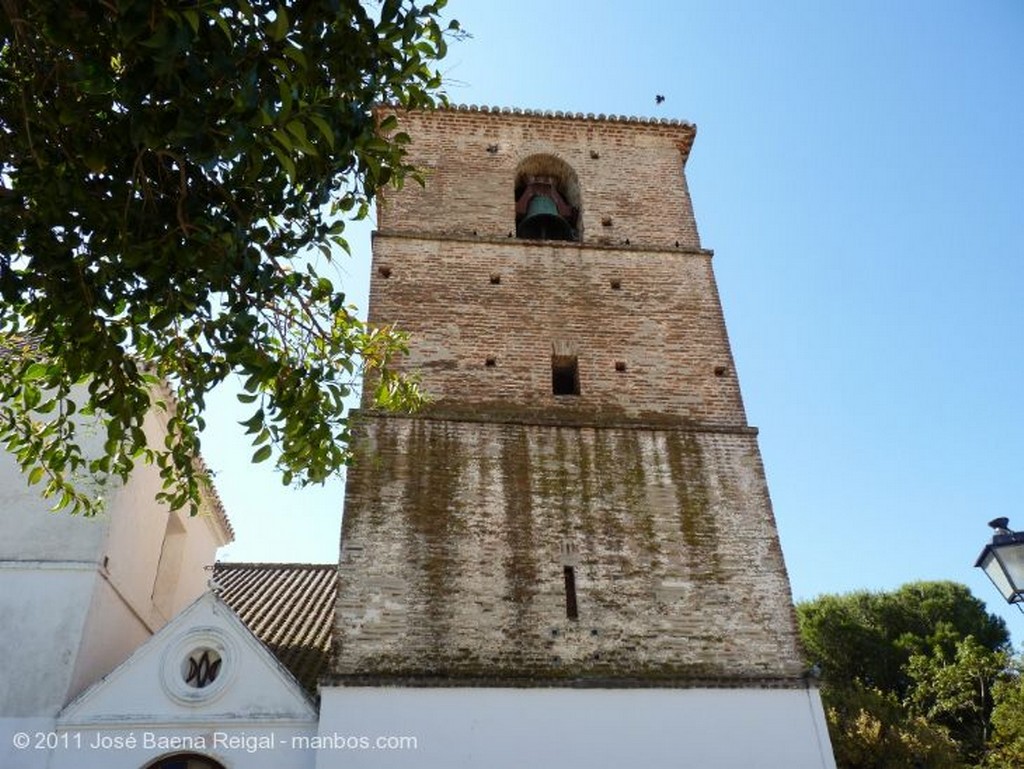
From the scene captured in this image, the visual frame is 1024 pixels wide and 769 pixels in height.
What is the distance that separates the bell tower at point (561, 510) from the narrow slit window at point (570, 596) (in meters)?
0.03

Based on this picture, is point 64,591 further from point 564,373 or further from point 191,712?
point 564,373

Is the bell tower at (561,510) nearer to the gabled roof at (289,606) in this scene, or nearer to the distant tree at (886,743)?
the gabled roof at (289,606)

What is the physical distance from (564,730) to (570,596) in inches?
54.8

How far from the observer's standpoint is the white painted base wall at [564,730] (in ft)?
26.1

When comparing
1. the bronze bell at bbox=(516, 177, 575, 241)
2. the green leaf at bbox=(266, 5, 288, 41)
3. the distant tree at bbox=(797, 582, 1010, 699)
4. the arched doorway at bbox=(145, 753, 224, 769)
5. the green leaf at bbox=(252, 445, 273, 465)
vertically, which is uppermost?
the bronze bell at bbox=(516, 177, 575, 241)

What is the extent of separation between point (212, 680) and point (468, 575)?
2.75 meters

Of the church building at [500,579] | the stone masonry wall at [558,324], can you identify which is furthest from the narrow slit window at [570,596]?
the stone masonry wall at [558,324]

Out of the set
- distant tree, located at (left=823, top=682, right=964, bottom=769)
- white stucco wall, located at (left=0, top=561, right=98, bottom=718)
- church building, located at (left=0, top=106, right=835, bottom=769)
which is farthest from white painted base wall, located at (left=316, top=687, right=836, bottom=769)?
distant tree, located at (left=823, top=682, right=964, bottom=769)

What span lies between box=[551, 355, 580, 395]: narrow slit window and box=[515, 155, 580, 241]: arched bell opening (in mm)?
2192

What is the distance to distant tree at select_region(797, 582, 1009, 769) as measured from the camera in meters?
18.2

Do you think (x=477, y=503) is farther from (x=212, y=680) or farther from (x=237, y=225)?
(x=237, y=225)

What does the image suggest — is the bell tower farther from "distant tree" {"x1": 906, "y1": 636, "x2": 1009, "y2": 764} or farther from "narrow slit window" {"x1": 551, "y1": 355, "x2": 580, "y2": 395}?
"distant tree" {"x1": 906, "y1": 636, "x2": 1009, "y2": 764}

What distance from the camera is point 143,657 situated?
8.56m

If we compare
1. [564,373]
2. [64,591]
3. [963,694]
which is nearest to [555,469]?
[564,373]
